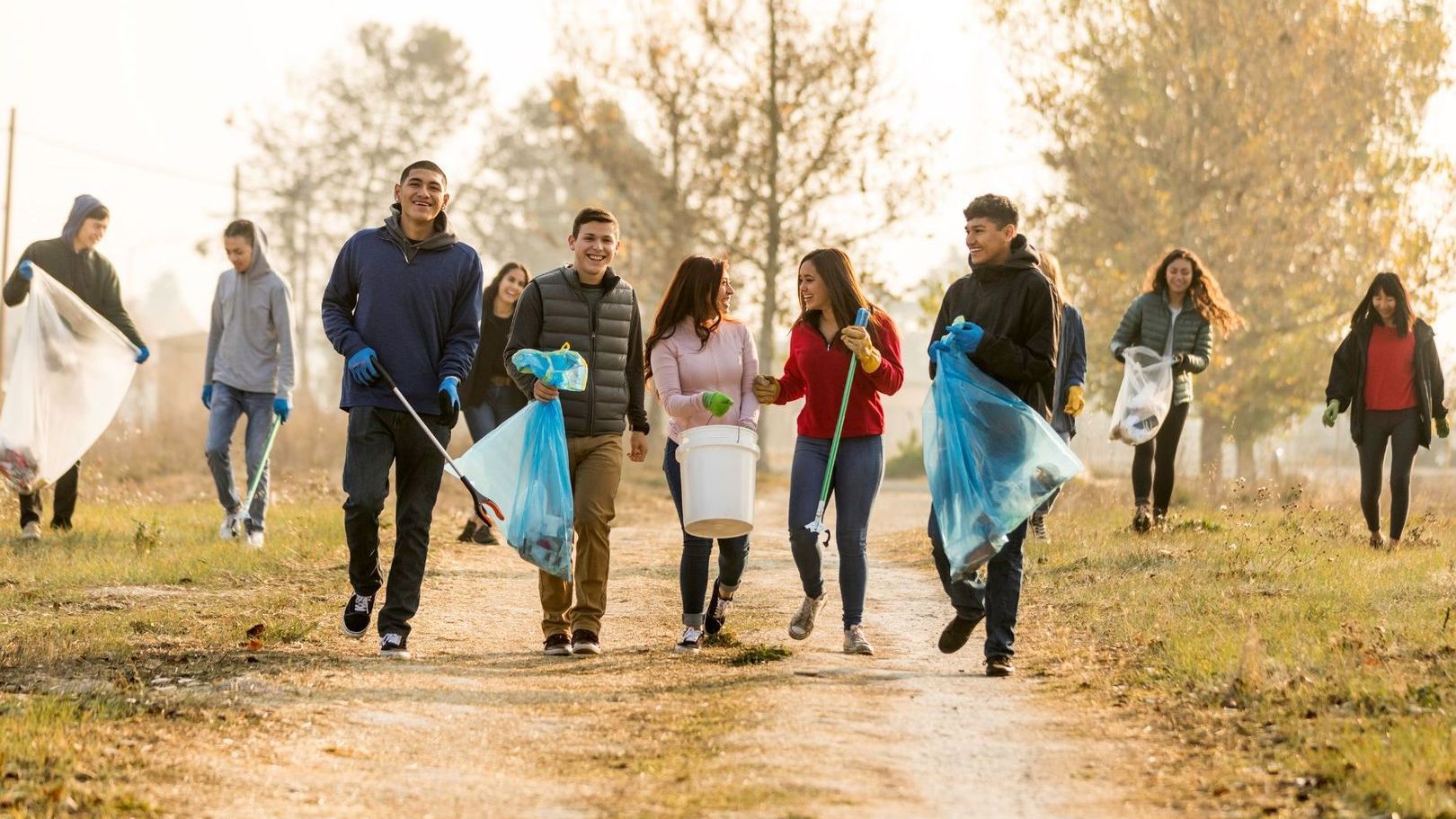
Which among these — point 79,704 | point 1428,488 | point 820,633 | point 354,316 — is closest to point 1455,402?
point 1428,488

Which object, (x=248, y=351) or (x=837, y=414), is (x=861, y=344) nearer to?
(x=837, y=414)

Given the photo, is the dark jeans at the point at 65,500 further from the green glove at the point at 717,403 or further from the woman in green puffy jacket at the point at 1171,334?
the woman in green puffy jacket at the point at 1171,334

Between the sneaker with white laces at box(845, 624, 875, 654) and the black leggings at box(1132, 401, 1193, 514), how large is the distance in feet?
16.1

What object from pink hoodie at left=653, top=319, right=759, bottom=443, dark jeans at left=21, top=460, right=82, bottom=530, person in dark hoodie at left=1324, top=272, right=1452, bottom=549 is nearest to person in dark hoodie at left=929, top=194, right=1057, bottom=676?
pink hoodie at left=653, top=319, right=759, bottom=443

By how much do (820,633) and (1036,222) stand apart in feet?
60.4

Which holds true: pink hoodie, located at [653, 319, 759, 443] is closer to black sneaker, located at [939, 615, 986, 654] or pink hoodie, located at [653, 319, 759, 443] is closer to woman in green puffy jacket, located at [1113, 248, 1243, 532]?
black sneaker, located at [939, 615, 986, 654]

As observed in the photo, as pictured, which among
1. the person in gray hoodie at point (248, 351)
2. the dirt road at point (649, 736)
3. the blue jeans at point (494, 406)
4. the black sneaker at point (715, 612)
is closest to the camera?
the dirt road at point (649, 736)

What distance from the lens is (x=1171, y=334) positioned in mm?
11758

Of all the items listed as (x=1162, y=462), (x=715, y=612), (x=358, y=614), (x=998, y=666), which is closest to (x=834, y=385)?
(x=715, y=612)

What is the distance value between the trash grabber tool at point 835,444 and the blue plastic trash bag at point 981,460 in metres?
0.35

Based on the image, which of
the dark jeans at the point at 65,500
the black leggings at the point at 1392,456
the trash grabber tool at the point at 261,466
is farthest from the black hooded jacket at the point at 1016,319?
the dark jeans at the point at 65,500

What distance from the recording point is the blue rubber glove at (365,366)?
7.10 meters

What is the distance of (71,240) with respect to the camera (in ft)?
37.3

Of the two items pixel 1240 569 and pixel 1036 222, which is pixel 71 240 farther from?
pixel 1036 222
